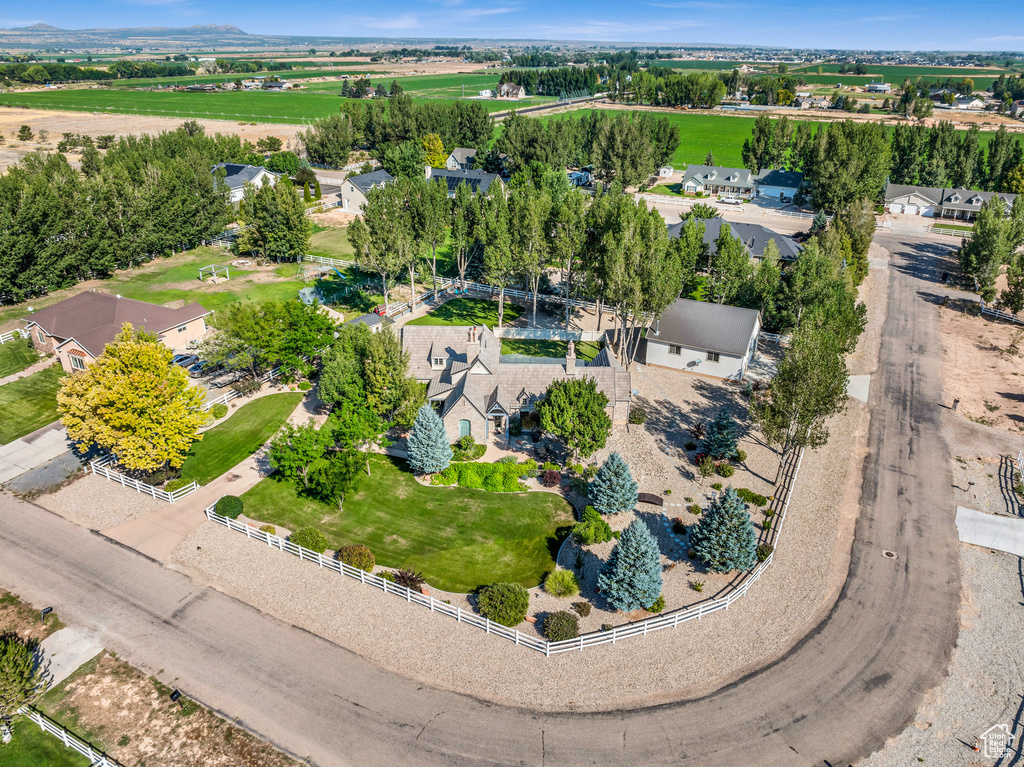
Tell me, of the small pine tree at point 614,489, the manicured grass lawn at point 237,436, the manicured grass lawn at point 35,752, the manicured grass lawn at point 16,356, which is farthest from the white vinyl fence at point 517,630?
the manicured grass lawn at point 16,356

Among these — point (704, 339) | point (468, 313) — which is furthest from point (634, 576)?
point (468, 313)

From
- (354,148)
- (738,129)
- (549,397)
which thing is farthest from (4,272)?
(738,129)

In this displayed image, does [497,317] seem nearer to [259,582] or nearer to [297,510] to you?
[297,510]

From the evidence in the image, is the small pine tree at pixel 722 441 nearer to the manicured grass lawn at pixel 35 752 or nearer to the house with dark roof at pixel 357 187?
the manicured grass lawn at pixel 35 752

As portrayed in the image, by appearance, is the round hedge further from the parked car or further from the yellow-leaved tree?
the parked car

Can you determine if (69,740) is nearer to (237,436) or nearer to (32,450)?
(237,436)
